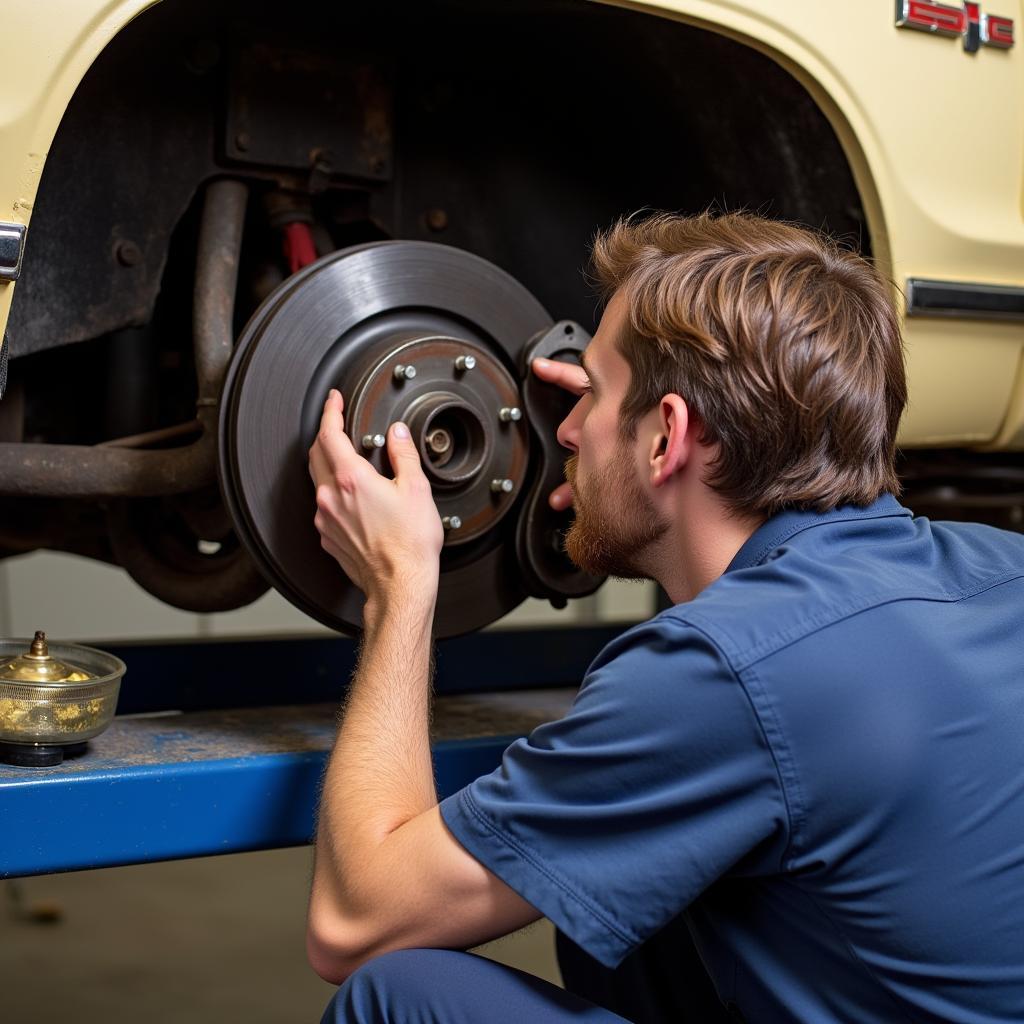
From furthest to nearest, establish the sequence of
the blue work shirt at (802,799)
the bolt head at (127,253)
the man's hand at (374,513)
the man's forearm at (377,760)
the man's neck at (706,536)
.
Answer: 1. the bolt head at (127,253)
2. the man's hand at (374,513)
3. the man's neck at (706,536)
4. the man's forearm at (377,760)
5. the blue work shirt at (802,799)

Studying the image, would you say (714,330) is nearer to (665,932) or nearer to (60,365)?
(665,932)

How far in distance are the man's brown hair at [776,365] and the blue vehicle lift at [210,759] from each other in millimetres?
466

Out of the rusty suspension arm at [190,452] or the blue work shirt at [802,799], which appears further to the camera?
the rusty suspension arm at [190,452]

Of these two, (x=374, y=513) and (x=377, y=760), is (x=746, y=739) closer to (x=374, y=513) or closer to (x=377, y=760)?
(x=377, y=760)

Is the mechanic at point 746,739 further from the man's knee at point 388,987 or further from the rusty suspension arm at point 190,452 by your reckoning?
the rusty suspension arm at point 190,452

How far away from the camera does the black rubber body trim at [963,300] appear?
1.36m

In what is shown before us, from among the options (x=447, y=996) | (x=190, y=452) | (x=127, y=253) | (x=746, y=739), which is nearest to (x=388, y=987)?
(x=447, y=996)

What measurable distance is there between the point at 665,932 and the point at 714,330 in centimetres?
58

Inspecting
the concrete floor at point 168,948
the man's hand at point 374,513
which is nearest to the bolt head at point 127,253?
the man's hand at point 374,513

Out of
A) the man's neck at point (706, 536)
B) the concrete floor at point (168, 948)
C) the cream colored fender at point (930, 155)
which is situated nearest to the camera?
the man's neck at point (706, 536)

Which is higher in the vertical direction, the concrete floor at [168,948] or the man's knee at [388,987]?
the man's knee at [388,987]

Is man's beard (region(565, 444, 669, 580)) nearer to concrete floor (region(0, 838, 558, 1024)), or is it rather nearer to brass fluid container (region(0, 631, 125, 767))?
brass fluid container (region(0, 631, 125, 767))

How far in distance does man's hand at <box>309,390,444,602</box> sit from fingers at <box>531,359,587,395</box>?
191 millimetres

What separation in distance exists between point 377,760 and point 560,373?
0.50 meters
